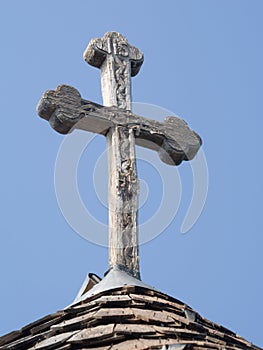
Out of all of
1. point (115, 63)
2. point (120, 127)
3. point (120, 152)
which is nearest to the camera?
point (120, 152)

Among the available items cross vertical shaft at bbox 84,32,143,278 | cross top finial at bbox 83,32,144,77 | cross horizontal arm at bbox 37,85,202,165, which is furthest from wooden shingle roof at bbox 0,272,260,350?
cross top finial at bbox 83,32,144,77

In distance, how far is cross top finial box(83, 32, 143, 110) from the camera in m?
6.95

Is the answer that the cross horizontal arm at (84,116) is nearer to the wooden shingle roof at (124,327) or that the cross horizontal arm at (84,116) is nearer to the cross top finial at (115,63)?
the cross top finial at (115,63)

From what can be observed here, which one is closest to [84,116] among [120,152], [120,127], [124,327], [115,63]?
[120,127]

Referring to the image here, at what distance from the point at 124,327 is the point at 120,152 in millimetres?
1902

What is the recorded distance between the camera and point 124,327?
4.81m

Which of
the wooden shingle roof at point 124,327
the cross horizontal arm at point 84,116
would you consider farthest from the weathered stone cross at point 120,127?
the wooden shingle roof at point 124,327

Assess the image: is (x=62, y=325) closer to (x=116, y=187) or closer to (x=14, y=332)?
(x=14, y=332)

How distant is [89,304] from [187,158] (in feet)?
7.23

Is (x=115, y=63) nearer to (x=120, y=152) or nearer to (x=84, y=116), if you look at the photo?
(x=84, y=116)

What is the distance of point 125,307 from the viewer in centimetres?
516

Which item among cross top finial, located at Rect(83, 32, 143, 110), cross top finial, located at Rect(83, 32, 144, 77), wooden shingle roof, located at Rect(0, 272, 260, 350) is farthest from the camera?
cross top finial, located at Rect(83, 32, 144, 77)

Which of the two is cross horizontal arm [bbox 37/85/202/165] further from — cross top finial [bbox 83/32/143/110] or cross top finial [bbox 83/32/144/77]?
cross top finial [bbox 83/32/144/77]

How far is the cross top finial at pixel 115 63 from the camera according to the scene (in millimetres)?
6953
